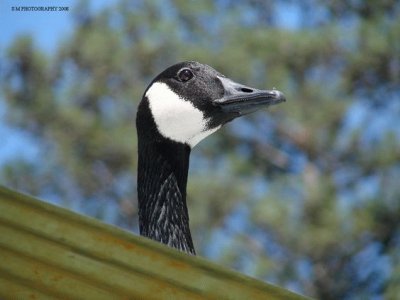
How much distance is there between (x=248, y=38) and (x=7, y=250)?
9116 mm

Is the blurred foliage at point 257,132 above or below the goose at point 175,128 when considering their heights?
above

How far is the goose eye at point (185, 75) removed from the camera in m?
3.54

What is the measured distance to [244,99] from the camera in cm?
331

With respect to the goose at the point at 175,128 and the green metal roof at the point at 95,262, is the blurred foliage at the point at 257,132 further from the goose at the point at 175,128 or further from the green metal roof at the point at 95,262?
the green metal roof at the point at 95,262

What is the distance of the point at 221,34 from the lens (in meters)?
10.5

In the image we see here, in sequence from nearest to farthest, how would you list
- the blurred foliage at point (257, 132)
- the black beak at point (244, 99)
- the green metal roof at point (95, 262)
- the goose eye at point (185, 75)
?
the green metal roof at point (95, 262)
the black beak at point (244, 99)
the goose eye at point (185, 75)
the blurred foliage at point (257, 132)

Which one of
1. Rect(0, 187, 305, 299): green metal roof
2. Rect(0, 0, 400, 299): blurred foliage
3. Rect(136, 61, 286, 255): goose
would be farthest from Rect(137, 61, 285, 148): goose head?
Rect(0, 0, 400, 299): blurred foliage

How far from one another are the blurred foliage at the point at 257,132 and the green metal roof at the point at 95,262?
305 inches

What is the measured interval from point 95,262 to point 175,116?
7.24 ft

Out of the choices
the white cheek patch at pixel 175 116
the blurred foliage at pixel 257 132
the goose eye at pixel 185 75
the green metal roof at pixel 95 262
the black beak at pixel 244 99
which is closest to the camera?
the green metal roof at pixel 95 262

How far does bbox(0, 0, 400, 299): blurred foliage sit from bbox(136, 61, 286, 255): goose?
5556mm

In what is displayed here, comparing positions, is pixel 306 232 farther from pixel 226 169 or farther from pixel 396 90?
pixel 396 90

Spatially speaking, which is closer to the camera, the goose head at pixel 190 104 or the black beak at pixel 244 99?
the black beak at pixel 244 99

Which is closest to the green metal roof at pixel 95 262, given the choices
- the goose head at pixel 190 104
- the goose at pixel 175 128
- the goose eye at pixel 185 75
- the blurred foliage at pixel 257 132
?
the goose at pixel 175 128
